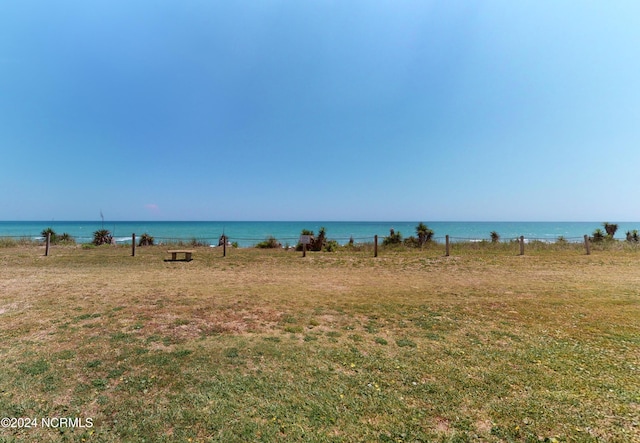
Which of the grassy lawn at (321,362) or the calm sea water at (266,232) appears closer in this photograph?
the grassy lawn at (321,362)

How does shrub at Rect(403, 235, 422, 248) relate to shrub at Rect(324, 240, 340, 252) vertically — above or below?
above

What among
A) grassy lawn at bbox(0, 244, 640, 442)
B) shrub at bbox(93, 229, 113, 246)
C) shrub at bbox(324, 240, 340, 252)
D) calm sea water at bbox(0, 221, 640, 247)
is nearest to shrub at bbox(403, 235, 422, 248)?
calm sea water at bbox(0, 221, 640, 247)

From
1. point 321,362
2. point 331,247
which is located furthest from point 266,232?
point 321,362

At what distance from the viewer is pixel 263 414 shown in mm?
2783

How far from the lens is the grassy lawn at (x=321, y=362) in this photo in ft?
8.64

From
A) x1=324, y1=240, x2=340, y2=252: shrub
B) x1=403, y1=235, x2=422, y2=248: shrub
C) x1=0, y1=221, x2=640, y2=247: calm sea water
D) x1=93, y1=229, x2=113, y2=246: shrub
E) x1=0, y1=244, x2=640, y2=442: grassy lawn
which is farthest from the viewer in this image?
x1=0, y1=221, x2=640, y2=247: calm sea water

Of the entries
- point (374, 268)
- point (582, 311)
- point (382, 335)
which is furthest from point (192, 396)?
point (374, 268)

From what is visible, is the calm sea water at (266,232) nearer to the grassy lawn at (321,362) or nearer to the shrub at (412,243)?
the shrub at (412,243)

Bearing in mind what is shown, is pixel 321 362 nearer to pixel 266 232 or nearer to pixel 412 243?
pixel 412 243

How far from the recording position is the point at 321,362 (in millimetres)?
3842

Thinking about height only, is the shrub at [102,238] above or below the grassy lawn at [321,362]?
above

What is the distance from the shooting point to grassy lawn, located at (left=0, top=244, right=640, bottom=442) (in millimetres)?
2635

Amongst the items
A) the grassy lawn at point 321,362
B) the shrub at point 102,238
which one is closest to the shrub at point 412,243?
the grassy lawn at point 321,362

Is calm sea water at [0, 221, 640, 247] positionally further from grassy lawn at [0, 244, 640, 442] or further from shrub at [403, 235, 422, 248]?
grassy lawn at [0, 244, 640, 442]
